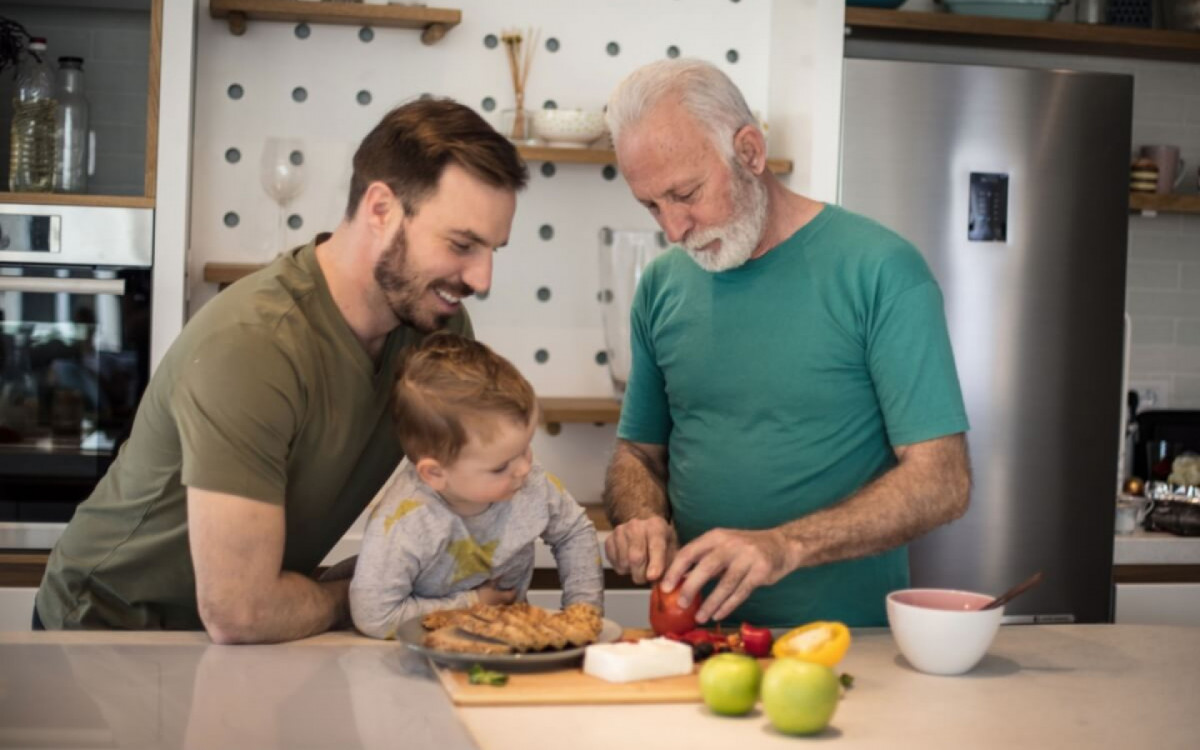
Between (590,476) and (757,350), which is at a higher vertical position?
(757,350)

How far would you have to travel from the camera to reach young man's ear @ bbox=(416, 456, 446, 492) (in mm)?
1890

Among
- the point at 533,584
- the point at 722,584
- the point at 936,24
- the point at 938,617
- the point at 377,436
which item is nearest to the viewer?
the point at 938,617

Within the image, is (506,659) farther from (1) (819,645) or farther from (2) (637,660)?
(1) (819,645)

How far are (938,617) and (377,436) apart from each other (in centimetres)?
83

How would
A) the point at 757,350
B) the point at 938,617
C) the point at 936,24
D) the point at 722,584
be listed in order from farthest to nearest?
the point at 936,24
the point at 757,350
the point at 722,584
the point at 938,617

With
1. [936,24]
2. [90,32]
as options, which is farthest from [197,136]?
[936,24]

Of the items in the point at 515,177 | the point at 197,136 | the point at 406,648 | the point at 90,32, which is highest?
the point at 90,32

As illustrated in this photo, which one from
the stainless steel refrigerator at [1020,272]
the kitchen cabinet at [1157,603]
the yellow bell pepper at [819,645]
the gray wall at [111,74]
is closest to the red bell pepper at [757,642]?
the yellow bell pepper at [819,645]

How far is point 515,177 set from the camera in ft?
6.37

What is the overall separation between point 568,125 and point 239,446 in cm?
216

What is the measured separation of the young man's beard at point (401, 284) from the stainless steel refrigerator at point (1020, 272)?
1918 mm

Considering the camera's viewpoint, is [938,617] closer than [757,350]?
Yes

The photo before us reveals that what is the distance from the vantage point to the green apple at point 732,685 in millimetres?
1479

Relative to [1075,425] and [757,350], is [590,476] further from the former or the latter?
[757,350]
